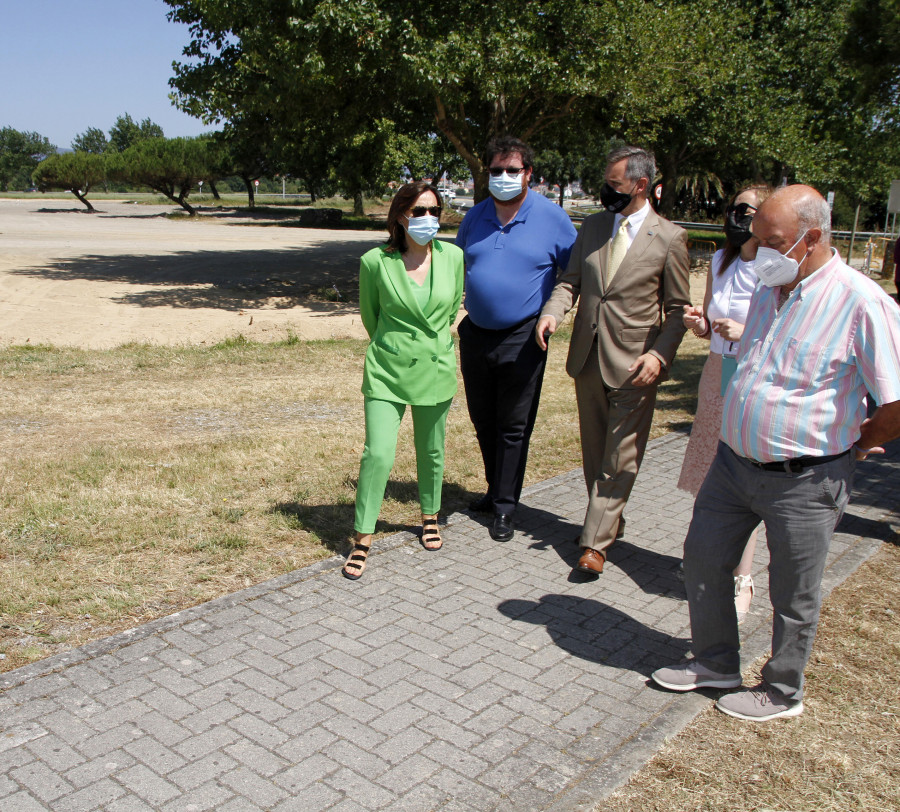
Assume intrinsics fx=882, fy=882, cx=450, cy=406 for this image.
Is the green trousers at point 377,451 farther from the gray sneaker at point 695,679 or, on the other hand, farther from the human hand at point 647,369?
the gray sneaker at point 695,679

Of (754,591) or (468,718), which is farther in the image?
(754,591)

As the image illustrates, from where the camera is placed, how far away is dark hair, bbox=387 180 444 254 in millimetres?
4543

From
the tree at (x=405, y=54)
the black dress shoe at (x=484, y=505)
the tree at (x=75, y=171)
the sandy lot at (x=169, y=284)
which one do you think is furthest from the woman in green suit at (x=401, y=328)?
the tree at (x=75, y=171)

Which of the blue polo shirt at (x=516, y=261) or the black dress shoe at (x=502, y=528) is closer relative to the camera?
the blue polo shirt at (x=516, y=261)

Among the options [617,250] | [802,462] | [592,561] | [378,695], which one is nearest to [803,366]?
[802,462]

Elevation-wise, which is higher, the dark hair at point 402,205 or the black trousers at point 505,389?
the dark hair at point 402,205

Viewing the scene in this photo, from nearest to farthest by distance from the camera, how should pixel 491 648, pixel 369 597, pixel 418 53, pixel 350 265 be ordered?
1. pixel 491 648
2. pixel 369 597
3. pixel 418 53
4. pixel 350 265

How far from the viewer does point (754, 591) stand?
4656 mm

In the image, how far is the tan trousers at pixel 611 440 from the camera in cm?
463

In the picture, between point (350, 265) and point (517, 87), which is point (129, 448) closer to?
point (517, 87)

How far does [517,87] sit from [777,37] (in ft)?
49.7

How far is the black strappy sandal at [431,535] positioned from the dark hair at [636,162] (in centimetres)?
219

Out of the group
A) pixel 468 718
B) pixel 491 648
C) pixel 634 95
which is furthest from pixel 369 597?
pixel 634 95

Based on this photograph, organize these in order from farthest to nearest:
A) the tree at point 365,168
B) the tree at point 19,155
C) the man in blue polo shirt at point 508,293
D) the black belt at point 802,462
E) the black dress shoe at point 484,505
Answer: the tree at point 19,155 < the tree at point 365,168 < the black dress shoe at point 484,505 < the man in blue polo shirt at point 508,293 < the black belt at point 802,462
